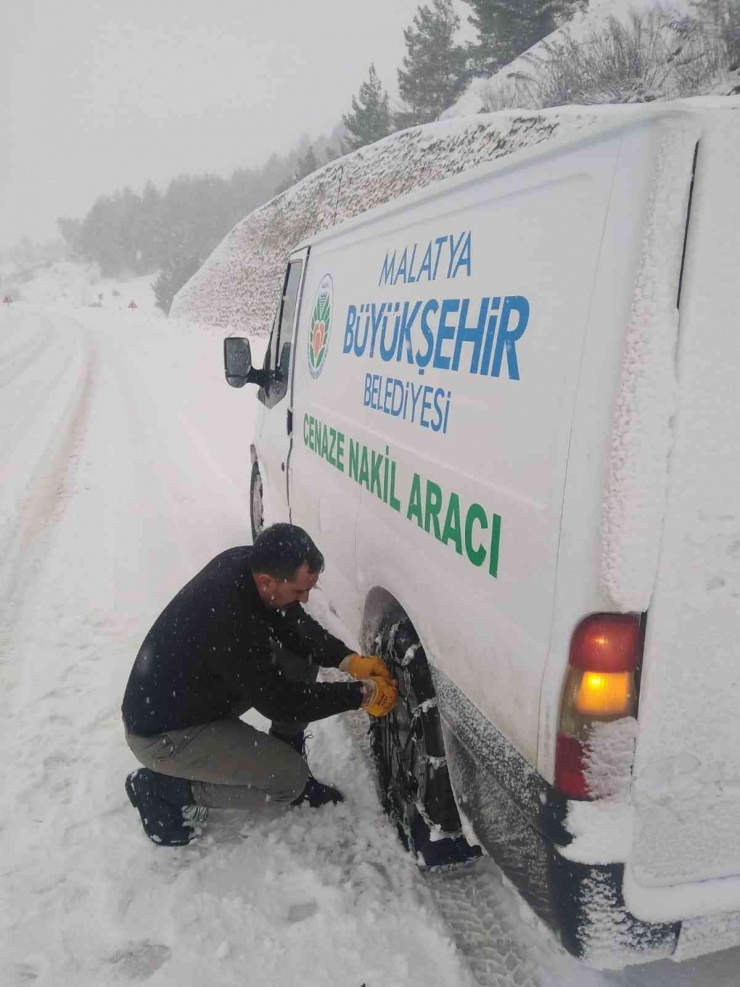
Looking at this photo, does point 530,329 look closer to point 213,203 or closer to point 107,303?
point 107,303

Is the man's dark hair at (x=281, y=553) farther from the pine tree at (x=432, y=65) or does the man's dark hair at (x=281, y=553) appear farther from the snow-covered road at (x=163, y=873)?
the pine tree at (x=432, y=65)

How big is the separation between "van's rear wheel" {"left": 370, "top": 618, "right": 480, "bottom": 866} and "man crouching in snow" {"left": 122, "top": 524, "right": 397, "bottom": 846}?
4.3 inches

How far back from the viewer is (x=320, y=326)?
3.38m

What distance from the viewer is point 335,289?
318 cm

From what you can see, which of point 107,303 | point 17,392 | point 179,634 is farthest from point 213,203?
point 179,634

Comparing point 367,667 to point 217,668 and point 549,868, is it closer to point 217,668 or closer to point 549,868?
point 217,668

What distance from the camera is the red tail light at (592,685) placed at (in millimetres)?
1361

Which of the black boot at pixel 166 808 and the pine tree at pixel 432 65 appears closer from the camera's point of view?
the black boot at pixel 166 808

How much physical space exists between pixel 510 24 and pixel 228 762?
30.6 meters

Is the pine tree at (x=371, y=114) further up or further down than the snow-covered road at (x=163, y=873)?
further up

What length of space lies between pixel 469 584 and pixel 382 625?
913mm

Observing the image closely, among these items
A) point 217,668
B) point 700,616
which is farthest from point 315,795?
point 700,616

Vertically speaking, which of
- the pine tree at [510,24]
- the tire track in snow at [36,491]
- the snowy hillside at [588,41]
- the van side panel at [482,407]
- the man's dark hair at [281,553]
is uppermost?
the pine tree at [510,24]

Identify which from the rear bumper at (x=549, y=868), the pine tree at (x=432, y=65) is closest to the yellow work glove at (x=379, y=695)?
the rear bumper at (x=549, y=868)
